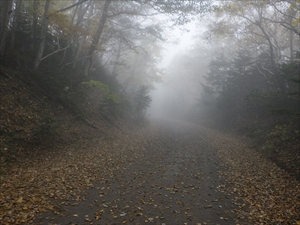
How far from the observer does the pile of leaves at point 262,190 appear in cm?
618

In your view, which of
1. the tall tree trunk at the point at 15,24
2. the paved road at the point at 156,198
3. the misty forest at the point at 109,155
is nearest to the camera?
the paved road at the point at 156,198

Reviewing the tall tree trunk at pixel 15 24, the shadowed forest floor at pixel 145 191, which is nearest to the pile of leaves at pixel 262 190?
the shadowed forest floor at pixel 145 191

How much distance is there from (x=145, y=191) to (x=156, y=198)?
58cm

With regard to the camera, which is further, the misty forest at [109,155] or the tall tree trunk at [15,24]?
the tall tree trunk at [15,24]

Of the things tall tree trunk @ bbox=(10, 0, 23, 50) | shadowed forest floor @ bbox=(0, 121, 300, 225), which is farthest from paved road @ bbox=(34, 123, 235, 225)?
tall tree trunk @ bbox=(10, 0, 23, 50)

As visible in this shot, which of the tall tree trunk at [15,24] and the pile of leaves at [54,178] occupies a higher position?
the tall tree trunk at [15,24]

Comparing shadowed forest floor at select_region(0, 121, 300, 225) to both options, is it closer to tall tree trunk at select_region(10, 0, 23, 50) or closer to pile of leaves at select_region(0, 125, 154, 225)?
pile of leaves at select_region(0, 125, 154, 225)

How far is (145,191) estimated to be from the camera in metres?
7.46

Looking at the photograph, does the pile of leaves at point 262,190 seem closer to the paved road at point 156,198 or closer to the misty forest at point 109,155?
the misty forest at point 109,155

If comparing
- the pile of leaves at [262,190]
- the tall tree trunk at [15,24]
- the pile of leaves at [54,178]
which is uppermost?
the tall tree trunk at [15,24]

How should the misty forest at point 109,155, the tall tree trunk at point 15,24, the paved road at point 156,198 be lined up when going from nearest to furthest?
the paved road at point 156,198, the misty forest at point 109,155, the tall tree trunk at point 15,24

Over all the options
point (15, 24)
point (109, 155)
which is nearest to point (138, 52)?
point (15, 24)

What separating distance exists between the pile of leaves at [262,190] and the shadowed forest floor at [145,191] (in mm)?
25

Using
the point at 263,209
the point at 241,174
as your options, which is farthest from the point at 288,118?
the point at 263,209
